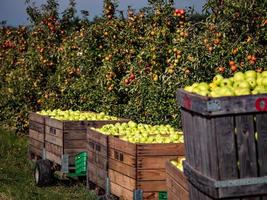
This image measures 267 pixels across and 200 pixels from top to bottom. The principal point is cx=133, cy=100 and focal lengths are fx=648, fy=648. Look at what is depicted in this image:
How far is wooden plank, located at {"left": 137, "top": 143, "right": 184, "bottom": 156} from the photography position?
25.8 feet

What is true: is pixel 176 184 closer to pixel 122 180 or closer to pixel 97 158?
pixel 122 180

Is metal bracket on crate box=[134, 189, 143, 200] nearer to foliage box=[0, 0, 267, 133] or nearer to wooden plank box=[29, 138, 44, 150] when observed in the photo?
foliage box=[0, 0, 267, 133]

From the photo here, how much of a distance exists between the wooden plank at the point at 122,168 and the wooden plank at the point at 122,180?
0.17ft

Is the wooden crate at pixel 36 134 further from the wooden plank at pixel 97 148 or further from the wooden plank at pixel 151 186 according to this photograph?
the wooden plank at pixel 151 186

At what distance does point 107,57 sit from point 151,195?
5774 millimetres

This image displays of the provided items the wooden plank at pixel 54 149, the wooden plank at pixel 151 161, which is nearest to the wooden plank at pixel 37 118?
the wooden plank at pixel 54 149

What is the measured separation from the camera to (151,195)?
791cm

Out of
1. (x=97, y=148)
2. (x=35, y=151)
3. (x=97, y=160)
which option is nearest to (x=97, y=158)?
(x=97, y=160)

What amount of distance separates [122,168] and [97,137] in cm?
106

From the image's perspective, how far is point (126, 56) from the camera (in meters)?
13.3

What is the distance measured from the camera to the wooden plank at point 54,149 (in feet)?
35.4

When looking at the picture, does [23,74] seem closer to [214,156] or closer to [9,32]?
[9,32]

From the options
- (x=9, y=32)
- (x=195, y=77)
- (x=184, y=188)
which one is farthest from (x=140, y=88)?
(x=9, y=32)

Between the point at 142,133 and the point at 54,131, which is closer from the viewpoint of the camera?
the point at 142,133
